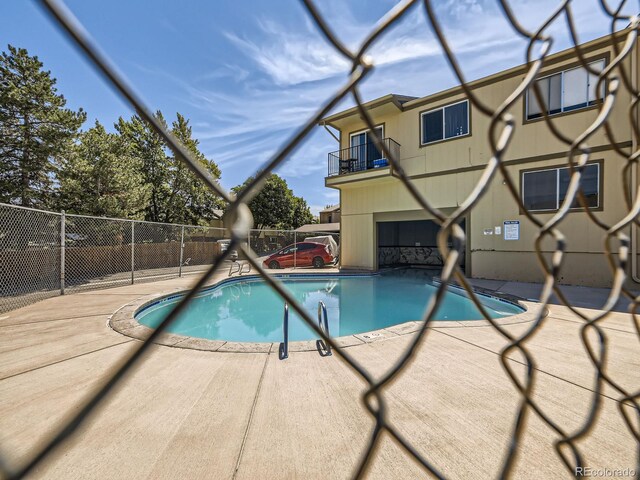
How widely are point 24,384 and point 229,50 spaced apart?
122 inches

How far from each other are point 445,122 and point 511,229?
12.8 ft

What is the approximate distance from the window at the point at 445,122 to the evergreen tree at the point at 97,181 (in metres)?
10.6

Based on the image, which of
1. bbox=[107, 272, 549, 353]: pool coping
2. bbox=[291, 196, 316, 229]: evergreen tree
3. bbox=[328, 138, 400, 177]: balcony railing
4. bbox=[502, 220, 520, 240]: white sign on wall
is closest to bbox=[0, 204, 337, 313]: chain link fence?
bbox=[107, 272, 549, 353]: pool coping

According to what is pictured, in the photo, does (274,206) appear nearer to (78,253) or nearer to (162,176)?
(162,176)

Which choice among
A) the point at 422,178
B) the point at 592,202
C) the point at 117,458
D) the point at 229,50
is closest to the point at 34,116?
the point at 229,50

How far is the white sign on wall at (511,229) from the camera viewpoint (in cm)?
800

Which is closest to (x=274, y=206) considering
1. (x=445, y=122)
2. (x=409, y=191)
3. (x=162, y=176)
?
(x=162, y=176)

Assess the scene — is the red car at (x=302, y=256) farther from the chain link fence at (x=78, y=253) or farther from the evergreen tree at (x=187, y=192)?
the evergreen tree at (x=187, y=192)

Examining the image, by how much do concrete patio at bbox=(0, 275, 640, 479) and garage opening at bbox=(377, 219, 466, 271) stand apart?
37.9 ft

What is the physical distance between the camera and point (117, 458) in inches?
63.5

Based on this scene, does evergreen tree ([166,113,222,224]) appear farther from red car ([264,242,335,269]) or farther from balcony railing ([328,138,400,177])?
balcony railing ([328,138,400,177])

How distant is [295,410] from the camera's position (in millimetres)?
2045

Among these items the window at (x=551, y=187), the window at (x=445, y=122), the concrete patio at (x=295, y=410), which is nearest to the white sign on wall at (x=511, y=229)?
the window at (x=551, y=187)

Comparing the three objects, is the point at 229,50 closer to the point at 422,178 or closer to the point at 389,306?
the point at 389,306
